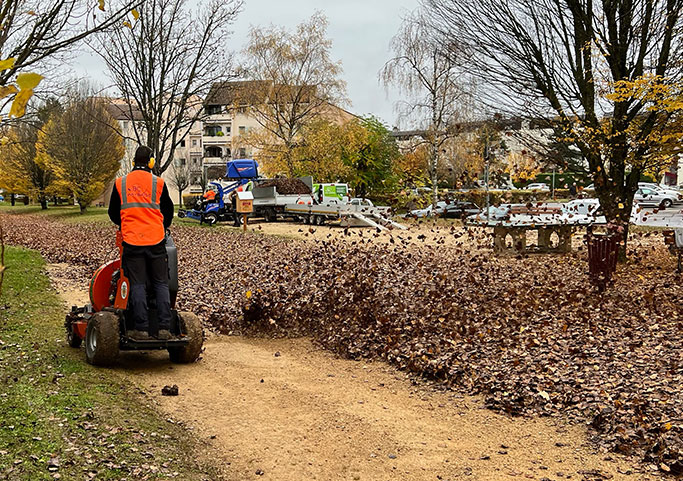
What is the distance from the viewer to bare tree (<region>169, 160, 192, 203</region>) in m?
64.4

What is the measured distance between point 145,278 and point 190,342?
0.93 m

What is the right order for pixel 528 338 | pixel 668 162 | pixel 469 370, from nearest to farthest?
pixel 469 370 → pixel 528 338 → pixel 668 162

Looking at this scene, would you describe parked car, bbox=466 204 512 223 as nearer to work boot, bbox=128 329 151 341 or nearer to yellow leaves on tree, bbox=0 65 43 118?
work boot, bbox=128 329 151 341

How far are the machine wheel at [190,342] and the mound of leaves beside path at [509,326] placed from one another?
80.5 inches

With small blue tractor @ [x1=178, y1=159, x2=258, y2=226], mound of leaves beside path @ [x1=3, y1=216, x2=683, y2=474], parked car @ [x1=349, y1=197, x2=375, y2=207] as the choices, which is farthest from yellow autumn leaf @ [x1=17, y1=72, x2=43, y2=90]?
small blue tractor @ [x1=178, y1=159, x2=258, y2=226]

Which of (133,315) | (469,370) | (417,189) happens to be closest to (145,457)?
(133,315)

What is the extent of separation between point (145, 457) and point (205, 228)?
77.3 feet

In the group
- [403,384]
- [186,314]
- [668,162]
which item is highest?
[668,162]

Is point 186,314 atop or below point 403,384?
atop

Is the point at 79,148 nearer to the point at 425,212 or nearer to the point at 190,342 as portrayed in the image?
the point at 425,212

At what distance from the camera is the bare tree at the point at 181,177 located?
64.4 m

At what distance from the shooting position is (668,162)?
14023 mm

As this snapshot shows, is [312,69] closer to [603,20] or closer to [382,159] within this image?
[382,159]

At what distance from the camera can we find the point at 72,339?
777 centimetres
